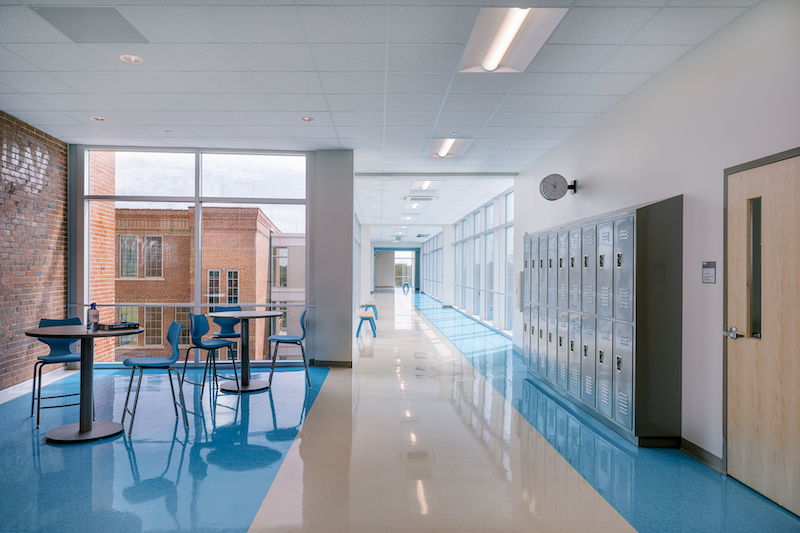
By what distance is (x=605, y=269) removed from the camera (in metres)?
4.22

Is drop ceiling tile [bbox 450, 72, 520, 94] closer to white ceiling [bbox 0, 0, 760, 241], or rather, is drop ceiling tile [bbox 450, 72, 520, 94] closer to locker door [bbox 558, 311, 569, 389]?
white ceiling [bbox 0, 0, 760, 241]

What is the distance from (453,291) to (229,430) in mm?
13940

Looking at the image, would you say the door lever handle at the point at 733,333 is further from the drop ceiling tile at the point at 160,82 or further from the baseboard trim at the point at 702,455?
the drop ceiling tile at the point at 160,82

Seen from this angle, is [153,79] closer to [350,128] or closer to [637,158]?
[350,128]

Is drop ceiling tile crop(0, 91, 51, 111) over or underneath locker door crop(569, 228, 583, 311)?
over

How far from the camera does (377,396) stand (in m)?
5.21

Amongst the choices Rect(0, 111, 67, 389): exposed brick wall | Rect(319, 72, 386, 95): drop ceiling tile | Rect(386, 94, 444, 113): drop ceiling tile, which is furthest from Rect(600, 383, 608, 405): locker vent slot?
Rect(0, 111, 67, 389): exposed brick wall

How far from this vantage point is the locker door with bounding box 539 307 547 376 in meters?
5.63

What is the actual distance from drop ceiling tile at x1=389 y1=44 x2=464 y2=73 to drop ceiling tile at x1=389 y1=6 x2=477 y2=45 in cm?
8

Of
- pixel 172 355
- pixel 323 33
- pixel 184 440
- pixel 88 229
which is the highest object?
pixel 323 33

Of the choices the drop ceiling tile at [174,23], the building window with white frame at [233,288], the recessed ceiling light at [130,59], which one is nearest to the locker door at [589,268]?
the drop ceiling tile at [174,23]

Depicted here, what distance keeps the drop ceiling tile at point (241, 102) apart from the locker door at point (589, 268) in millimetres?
3428

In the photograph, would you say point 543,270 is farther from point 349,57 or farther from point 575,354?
point 349,57

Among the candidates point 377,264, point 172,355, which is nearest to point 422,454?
point 172,355
